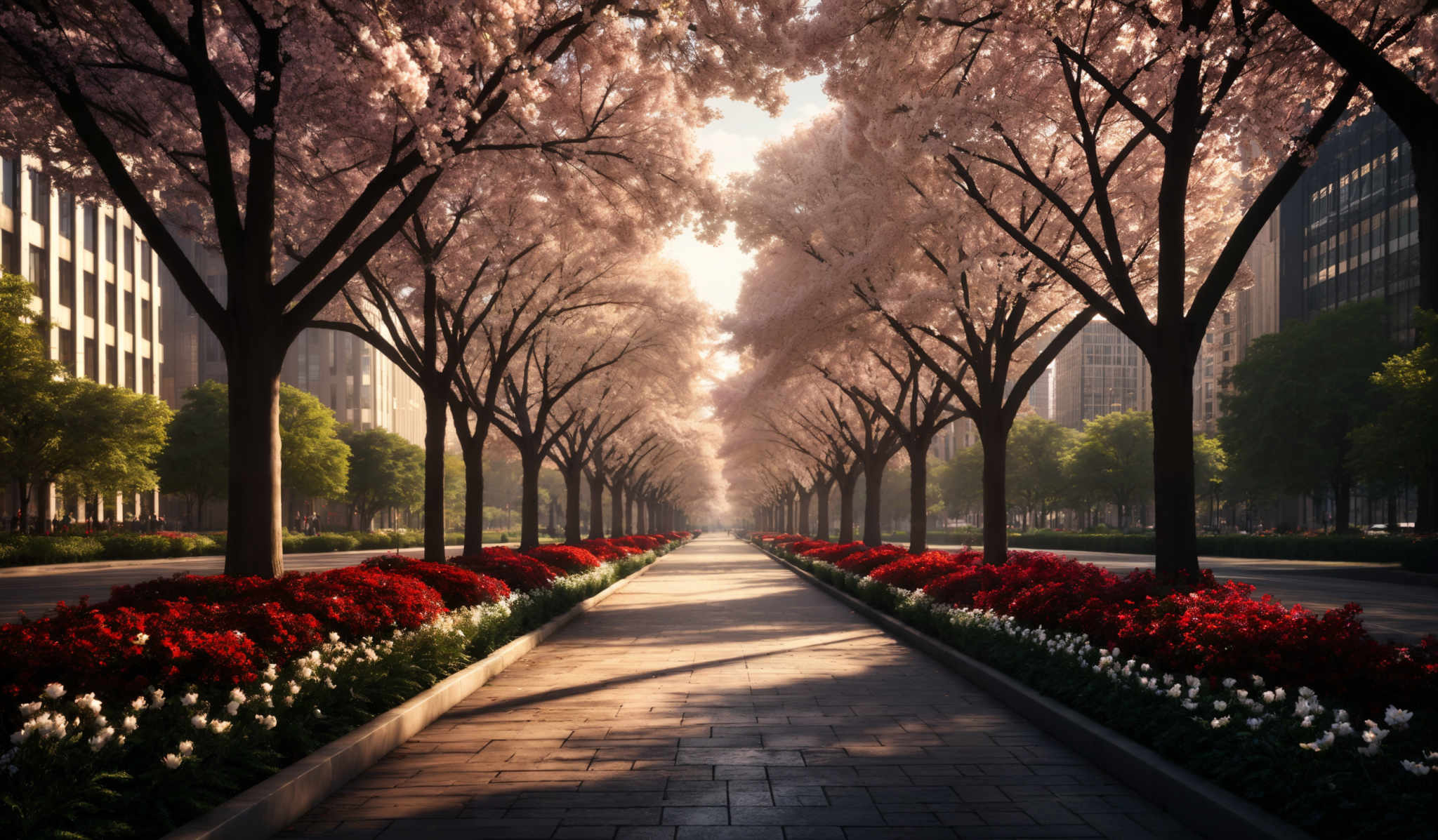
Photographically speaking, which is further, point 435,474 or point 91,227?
point 91,227

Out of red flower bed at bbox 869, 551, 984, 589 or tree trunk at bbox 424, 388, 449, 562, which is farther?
tree trunk at bbox 424, 388, 449, 562

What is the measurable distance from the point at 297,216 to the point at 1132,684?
1341 cm

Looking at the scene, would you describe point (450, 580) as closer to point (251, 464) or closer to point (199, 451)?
point (251, 464)

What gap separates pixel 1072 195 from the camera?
16203 mm

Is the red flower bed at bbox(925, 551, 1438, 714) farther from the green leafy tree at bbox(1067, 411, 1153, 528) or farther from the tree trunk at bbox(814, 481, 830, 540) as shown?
the green leafy tree at bbox(1067, 411, 1153, 528)

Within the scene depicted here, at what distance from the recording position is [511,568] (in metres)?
16.0

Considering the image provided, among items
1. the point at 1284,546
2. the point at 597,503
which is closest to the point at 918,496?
the point at 597,503

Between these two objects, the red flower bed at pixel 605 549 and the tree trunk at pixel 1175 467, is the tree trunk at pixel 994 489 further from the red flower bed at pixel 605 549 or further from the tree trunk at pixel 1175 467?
the red flower bed at pixel 605 549

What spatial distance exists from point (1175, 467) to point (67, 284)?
5813 centimetres

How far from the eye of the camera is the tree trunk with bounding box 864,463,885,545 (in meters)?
31.7

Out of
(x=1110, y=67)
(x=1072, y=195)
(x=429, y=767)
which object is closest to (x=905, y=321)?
(x=1072, y=195)

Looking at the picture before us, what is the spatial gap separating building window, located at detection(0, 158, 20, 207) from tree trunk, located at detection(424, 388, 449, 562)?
132ft

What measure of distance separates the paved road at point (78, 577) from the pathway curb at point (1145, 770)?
35.5 ft

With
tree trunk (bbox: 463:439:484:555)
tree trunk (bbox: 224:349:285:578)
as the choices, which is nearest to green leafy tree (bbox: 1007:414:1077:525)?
tree trunk (bbox: 463:439:484:555)
